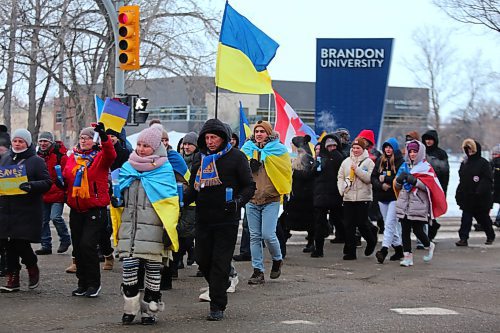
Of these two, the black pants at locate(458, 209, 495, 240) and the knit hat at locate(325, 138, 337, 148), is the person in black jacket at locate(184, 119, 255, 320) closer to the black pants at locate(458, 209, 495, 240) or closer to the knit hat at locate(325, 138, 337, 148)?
the knit hat at locate(325, 138, 337, 148)

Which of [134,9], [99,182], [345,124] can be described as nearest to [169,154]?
[99,182]

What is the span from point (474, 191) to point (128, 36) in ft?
24.5

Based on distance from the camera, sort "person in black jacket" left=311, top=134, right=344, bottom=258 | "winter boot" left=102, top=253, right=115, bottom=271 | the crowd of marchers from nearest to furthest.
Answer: the crowd of marchers, "winter boot" left=102, top=253, right=115, bottom=271, "person in black jacket" left=311, top=134, right=344, bottom=258

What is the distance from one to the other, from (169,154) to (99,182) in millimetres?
829

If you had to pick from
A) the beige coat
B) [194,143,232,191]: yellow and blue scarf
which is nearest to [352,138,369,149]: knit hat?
the beige coat

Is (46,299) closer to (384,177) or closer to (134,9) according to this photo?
(384,177)

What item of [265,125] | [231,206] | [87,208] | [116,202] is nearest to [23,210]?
[87,208]

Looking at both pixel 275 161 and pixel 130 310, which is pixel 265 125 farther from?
pixel 130 310

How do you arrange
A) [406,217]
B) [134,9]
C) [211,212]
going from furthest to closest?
[134,9] < [406,217] < [211,212]

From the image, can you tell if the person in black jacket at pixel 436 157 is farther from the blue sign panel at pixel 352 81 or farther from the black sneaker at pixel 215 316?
the black sneaker at pixel 215 316

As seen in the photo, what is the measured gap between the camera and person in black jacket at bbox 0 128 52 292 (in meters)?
8.41

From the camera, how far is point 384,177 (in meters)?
11.6

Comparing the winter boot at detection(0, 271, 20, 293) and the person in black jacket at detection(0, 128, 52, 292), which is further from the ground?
the person in black jacket at detection(0, 128, 52, 292)

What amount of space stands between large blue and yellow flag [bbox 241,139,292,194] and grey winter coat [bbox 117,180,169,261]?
2.52 m
